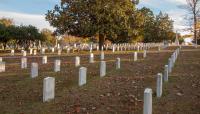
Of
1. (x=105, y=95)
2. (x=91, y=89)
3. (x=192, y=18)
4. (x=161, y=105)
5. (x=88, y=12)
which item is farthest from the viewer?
(x=192, y=18)

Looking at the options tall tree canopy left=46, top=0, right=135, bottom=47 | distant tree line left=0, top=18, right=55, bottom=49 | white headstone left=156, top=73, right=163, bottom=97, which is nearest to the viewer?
white headstone left=156, top=73, right=163, bottom=97

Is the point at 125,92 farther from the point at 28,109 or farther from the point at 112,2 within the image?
the point at 112,2

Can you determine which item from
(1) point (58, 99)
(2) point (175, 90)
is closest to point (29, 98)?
(1) point (58, 99)

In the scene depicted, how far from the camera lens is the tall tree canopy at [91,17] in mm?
53281

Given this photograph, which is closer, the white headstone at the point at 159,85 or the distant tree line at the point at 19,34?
the white headstone at the point at 159,85

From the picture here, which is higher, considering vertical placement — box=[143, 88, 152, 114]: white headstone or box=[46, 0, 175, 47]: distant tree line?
box=[46, 0, 175, 47]: distant tree line

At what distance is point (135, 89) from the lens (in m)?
14.3

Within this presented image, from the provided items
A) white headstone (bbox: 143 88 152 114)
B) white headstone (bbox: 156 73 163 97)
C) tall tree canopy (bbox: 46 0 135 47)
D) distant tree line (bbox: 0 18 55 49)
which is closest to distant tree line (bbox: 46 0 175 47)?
tall tree canopy (bbox: 46 0 135 47)

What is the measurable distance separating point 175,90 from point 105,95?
2622 mm

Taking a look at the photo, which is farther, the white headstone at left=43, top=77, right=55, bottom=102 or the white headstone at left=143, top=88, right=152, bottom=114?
the white headstone at left=43, top=77, right=55, bottom=102

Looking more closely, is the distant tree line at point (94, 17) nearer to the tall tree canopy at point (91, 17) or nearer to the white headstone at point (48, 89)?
the tall tree canopy at point (91, 17)

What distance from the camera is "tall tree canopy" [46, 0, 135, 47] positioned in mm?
53281

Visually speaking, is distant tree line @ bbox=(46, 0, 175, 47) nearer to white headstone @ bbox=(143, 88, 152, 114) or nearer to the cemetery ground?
the cemetery ground

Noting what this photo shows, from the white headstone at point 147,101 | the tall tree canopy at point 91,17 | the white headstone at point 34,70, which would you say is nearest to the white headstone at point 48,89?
the white headstone at point 147,101
